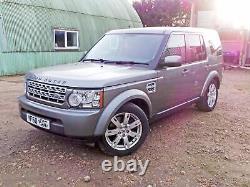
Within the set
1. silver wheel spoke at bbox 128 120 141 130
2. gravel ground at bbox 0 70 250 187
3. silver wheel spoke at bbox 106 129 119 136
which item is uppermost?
silver wheel spoke at bbox 128 120 141 130

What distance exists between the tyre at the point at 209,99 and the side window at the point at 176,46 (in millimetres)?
1445

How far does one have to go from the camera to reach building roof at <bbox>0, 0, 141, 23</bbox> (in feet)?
48.3

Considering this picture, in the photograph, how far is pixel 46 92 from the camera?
13.9 ft

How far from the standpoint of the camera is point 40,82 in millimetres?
4336

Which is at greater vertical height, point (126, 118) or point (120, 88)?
point (120, 88)

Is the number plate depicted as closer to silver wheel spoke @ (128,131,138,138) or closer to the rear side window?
silver wheel spoke @ (128,131,138,138)

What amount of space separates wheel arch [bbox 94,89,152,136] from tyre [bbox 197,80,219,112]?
2.37 metres

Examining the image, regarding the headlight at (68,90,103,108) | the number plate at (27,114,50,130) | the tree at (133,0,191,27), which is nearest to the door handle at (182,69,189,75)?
the headlight at (68,90,103,108)

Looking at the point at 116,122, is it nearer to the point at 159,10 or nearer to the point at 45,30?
the point at 45,30

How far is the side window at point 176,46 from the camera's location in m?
5.24

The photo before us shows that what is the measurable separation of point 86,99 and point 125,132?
901 mm

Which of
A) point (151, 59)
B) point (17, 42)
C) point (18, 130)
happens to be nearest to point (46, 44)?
point (17, 42)

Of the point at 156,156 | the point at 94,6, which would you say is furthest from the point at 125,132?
the point at 94,6

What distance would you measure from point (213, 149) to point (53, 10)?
12475mm
